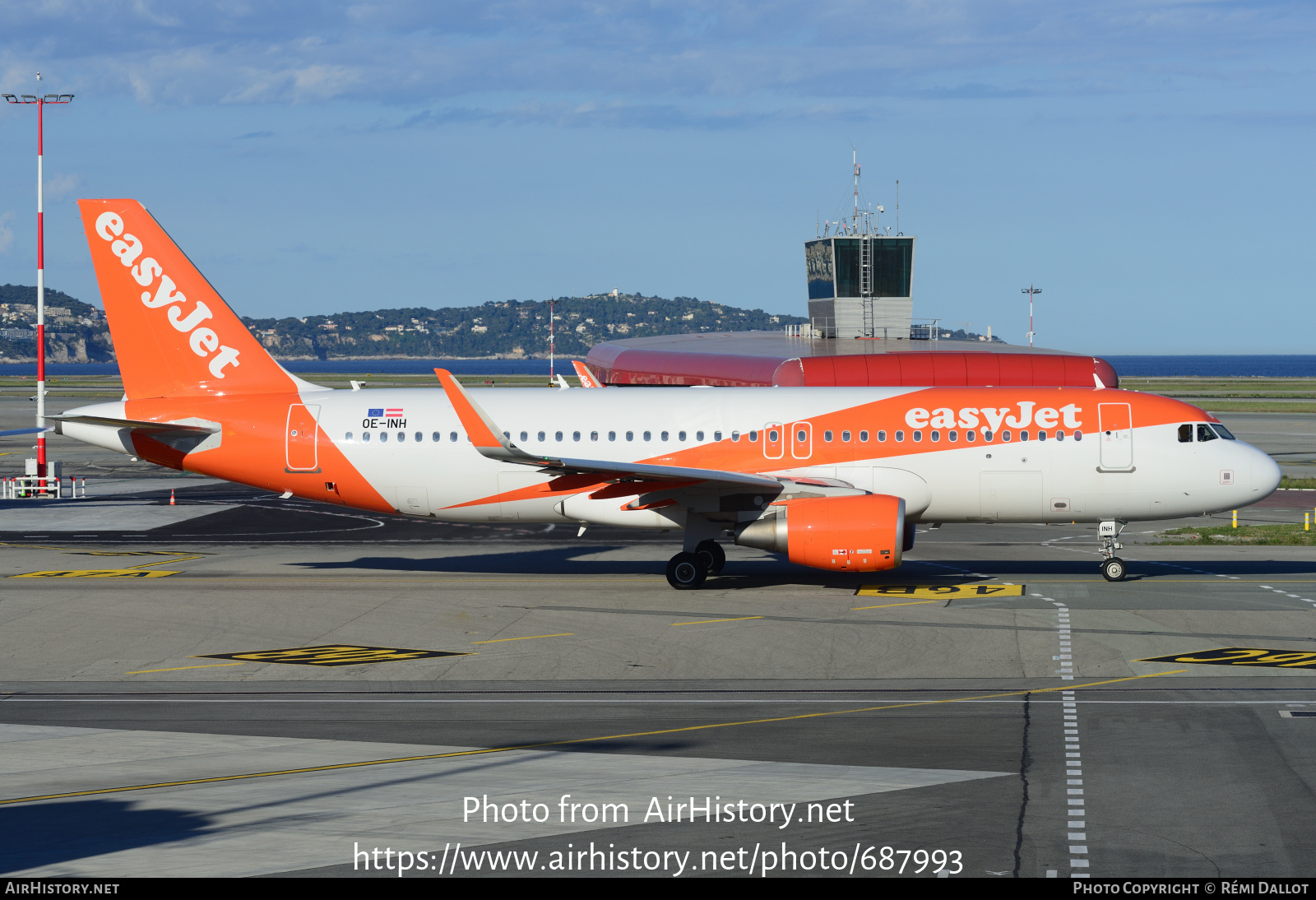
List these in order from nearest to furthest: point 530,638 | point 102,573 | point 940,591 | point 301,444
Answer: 1. point 530,638
2. point 940,591
3. point 301,444
4. point 102,573

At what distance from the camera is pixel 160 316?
31.1 meters

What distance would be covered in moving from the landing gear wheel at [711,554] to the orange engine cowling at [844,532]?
2344 mm

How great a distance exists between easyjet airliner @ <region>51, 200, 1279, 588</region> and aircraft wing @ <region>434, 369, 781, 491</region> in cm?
11

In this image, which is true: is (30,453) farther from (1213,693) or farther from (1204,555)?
(1213,693)

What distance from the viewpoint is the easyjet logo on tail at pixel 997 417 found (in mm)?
29531

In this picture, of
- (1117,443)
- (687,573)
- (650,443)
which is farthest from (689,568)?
(1117,443)

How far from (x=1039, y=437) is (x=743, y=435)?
7320mm

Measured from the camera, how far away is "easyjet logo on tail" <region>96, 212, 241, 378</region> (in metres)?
30.9

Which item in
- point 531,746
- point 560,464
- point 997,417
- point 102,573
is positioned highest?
point 997,417

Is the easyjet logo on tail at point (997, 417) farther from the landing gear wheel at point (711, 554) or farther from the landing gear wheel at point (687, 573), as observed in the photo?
the landing gear wheel at point (687, 573)

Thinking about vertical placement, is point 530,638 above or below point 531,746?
above

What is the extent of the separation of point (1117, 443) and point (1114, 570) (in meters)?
3.23

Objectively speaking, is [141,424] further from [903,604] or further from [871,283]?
[871,283]

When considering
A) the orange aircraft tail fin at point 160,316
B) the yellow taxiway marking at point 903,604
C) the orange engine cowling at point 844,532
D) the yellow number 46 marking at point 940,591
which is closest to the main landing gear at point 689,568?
the orange engine cowling at point 844,532
